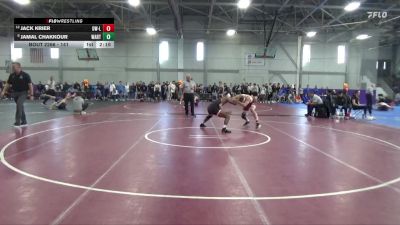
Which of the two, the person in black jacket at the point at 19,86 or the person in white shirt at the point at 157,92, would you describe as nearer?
the person in black jacket at the point at 19,86

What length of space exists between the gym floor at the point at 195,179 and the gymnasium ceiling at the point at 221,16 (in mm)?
20246

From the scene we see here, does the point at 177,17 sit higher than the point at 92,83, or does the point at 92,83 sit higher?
the point at 177,17

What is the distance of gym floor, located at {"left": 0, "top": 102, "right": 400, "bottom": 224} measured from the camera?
4.16 meters

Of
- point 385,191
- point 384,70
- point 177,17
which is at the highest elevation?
point 177,17

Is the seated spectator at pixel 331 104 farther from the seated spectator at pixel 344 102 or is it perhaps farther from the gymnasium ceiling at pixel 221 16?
the gymnasium ceiling at pixel 221 16

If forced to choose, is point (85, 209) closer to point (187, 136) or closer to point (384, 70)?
point (187, 136)

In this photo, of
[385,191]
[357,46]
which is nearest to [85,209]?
[385,191]

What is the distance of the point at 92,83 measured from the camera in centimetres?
3675

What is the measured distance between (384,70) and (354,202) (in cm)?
4044

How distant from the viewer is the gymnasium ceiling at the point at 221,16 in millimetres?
29469
